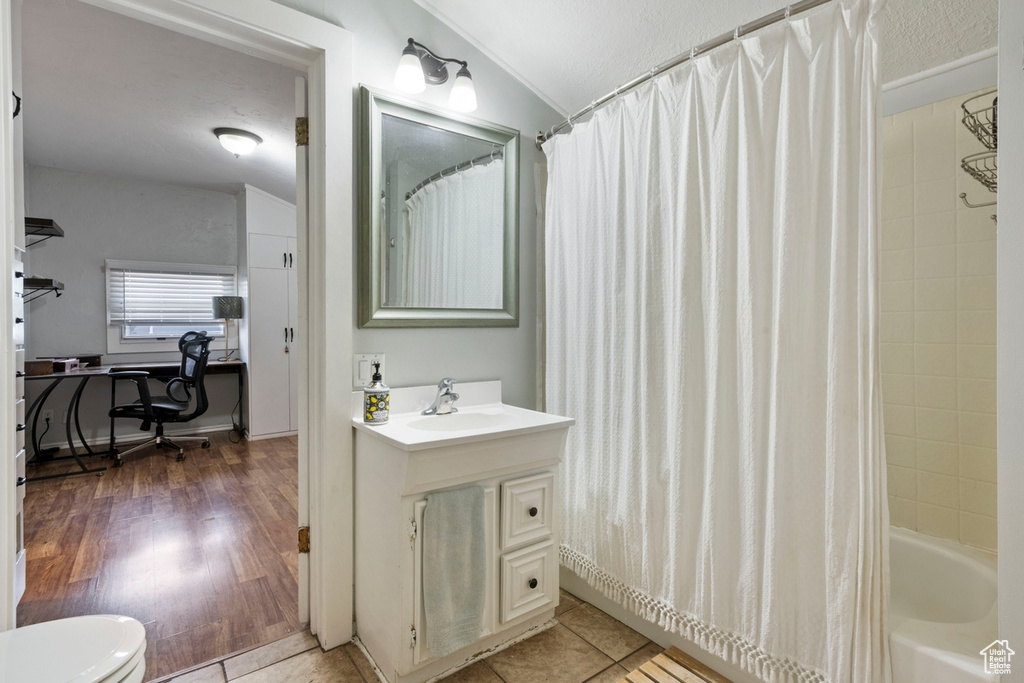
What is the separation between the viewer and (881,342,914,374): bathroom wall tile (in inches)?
70.2

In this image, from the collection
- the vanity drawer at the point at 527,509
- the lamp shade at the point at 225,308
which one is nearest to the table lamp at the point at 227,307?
the lamp shade at the point at 225,308

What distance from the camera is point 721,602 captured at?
4.72ft

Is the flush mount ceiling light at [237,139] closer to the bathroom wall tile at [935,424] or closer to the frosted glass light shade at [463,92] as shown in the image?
the frosted glass light shade at [463,92]

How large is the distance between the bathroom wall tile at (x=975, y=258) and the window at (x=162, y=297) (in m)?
5.45

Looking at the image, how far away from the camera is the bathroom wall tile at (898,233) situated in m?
1.77

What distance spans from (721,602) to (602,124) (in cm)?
167

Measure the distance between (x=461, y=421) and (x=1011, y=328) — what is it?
5.16 ft

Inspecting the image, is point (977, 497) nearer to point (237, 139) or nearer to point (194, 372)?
point (237, 139)

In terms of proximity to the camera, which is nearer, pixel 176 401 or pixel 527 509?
pixel 527 509

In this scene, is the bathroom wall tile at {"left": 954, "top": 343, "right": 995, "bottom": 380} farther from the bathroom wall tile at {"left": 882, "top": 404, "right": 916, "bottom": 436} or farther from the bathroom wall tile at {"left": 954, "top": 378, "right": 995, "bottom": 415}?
the bathroom wall tile at {"left": 882, "top": 404, "right": 916, "bottom": 436}

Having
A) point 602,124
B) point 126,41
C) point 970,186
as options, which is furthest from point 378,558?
point 126,41

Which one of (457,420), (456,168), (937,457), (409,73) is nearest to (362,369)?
(457,420)

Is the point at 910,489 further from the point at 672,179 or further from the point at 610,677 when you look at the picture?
the point at 672,179

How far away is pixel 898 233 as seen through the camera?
5.89 feet
